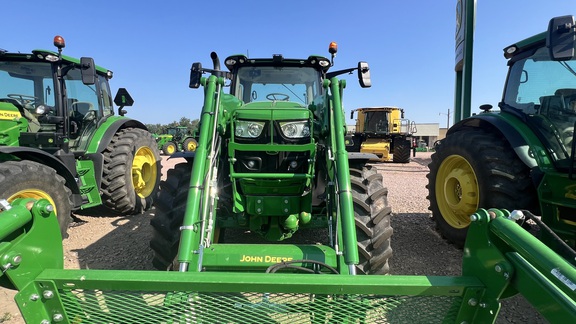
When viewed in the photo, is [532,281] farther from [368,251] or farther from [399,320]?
[368,251]

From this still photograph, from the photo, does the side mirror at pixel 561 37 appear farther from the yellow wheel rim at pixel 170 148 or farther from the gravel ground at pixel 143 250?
the yellow wheel rim at pixel 170 148

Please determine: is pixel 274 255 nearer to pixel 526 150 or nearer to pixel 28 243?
pixel 28 243

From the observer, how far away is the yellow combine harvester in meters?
15.1

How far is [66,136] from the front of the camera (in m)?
4.55

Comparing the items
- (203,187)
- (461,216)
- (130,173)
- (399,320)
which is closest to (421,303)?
(399,320)

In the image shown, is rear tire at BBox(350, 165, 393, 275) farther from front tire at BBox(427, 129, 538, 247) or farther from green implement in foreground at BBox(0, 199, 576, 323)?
front tire at BBox(427, 129, 538, 247)

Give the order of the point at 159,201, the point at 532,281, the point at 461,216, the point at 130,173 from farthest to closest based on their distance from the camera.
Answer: the point at 130,173, the point at 461,216, the point at 159,201, the point at 532,281

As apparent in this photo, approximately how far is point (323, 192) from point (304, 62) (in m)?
1.61

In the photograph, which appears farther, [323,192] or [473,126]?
[473,126]

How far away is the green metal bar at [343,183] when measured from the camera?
199 centimetres

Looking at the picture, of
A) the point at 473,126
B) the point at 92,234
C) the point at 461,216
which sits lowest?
the point at 92,234

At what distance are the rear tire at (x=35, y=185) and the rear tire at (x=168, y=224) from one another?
1.56 m

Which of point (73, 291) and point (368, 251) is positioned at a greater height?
point (73, 291)

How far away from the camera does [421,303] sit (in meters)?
1.53
